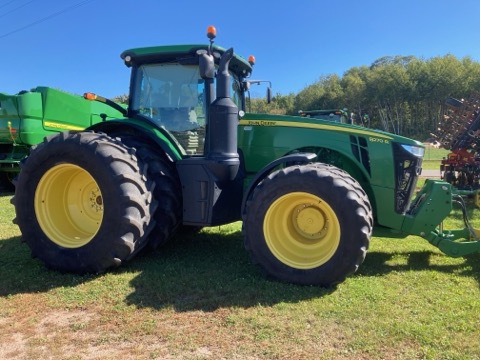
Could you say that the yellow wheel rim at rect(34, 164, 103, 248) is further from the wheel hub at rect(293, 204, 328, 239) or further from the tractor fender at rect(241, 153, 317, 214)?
the wheel hub at rect(293, 204, 328, 239)

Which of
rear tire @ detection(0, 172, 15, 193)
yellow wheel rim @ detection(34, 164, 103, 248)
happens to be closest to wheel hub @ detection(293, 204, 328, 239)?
yellow wheel rim @ detection(34, 164, 103, 248)

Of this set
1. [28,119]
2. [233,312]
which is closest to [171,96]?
[233,312]

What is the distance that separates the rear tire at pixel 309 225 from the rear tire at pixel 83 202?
3.68 feet

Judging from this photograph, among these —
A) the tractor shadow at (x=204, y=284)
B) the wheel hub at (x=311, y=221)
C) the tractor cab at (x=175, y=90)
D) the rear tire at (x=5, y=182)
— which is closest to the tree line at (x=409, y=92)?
the rear tire at (x=5, y=182)

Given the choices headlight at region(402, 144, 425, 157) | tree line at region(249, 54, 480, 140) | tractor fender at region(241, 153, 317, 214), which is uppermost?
tree line at region(249, 54, 480, 140)

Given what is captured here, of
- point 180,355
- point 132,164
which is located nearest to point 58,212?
point 132,164

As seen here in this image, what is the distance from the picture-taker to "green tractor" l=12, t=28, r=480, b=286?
387 centimetres

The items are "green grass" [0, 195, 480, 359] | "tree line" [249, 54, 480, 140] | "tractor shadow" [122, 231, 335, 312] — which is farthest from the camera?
"tree line" [249, 54, 480, 140]

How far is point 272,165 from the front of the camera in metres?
4.08

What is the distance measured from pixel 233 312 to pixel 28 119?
955cm

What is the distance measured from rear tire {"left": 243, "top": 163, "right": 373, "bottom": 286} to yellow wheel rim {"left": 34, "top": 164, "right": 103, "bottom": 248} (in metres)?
1.84

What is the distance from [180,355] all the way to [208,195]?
1945 mm

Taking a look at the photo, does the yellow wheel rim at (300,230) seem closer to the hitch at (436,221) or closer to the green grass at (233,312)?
the green grass at (233,312)

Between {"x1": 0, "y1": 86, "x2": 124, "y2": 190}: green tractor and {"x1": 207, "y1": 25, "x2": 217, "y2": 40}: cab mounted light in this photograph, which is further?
{"x1": 0, "y1": 86, "x2": 124, "y2": 190}: green tractor
